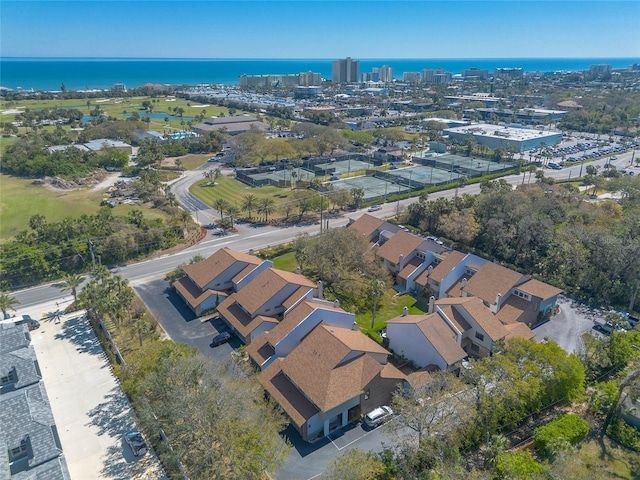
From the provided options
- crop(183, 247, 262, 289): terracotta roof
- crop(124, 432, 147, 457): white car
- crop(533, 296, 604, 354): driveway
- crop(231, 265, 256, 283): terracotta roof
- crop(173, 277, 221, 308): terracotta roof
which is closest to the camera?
crop(124, 432, 147, 457): white car

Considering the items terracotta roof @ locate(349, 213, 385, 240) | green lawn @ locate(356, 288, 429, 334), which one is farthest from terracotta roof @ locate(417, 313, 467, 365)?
terracotta roof @ locate(349, 213, 385, 240)

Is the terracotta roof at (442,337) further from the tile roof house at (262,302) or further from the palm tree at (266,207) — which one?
the palm tree at (266,207)

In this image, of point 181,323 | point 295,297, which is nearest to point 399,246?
point 295,297

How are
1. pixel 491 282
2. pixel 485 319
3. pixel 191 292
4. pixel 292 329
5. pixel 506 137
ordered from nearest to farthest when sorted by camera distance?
1. pixel 292 329
2. pixel 485 319
3. pixel 491 282
4. pixel 191 292
5. pixel 506 137

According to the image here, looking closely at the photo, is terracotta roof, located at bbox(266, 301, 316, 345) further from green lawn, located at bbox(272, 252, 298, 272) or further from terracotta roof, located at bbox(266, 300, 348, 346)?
green lawn, located at bbox(272, 252, 298, 272)

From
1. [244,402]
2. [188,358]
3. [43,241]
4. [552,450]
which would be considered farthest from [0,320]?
[552,450]

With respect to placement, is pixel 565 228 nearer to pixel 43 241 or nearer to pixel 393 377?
pixel 393 377

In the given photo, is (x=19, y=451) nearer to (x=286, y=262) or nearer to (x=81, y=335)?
(x=81, y=335)
